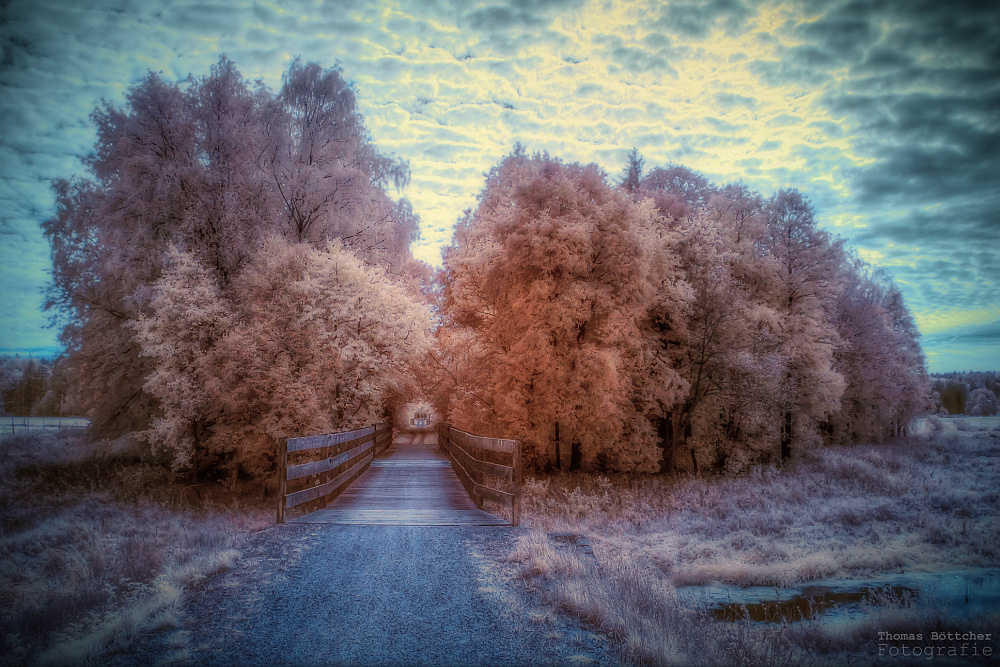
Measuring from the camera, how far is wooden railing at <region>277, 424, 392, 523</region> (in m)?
7.27

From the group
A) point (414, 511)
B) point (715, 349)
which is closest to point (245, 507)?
point (414, 511)

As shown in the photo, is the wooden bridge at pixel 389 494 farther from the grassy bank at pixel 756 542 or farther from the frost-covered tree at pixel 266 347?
the frost-covered tree at pixel 266 347

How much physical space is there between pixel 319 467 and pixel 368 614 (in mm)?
4192

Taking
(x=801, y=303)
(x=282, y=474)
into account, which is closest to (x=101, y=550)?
(x=282, y=474)

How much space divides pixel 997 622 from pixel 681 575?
12.8 ft

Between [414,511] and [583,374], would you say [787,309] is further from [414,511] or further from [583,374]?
[414,511]

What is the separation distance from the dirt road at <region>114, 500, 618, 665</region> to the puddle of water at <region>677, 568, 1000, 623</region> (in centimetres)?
318

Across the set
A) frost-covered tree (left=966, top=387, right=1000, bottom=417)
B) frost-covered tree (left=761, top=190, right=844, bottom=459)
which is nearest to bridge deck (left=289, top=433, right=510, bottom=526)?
frost-covered tree (left=761, top=190, right=844, bottom=459)

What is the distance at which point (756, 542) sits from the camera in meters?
11.0

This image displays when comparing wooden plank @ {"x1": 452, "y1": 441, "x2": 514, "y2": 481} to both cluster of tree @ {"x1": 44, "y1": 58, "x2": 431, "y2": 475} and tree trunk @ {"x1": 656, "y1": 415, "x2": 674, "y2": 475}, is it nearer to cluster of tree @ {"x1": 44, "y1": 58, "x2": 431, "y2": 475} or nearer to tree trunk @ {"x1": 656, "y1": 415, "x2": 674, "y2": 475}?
cluster of tree @ {"x1": 44, "y1": 58, "x2": 431, "y2": 475}

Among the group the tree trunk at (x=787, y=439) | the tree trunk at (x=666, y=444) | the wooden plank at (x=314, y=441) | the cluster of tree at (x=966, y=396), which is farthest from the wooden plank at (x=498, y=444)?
the cluster of tree at (x=966, y=396)

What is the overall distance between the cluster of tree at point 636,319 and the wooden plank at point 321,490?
579 centimetres

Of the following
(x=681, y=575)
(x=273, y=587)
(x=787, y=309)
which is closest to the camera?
(x=273, y=587)

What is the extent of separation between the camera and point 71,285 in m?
16.0
